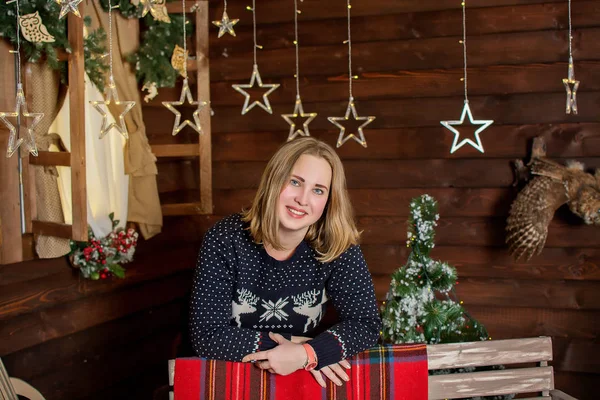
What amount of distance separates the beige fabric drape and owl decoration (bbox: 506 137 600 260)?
6.38ft

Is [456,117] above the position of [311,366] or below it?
above

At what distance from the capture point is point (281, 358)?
6.36 ft

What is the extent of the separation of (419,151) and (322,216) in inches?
61.4

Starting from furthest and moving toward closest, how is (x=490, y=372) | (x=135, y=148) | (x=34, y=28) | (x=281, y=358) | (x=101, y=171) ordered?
(x=135, y=148), (x=101, y=171), (x=34, y=28), (x=490, y=372), (x=281, y=358)

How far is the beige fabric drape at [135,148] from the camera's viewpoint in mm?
3684

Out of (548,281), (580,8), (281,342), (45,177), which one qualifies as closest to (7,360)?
(45,177)

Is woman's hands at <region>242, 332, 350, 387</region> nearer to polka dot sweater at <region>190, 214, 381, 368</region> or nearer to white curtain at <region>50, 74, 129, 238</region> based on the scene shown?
polka dot sweater at <region>190, 214, 381, 368</region>

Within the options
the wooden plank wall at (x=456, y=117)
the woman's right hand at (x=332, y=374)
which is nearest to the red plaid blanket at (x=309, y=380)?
the woman's right hand at (x=332, y=374)

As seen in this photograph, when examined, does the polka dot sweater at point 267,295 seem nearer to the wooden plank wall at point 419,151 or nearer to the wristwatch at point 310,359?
the wristwatch at point 310,359

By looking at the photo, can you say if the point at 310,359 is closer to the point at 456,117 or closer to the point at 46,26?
the point at 46,26

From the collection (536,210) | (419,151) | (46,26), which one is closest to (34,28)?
(46,26)

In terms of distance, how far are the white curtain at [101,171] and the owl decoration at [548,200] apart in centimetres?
207

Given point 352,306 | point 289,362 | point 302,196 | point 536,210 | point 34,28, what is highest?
point 34,28

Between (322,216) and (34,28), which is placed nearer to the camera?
(322,216)
